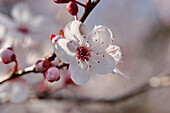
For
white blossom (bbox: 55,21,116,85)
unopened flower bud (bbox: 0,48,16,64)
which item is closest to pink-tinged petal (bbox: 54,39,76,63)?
white blossom (bbox: 55,21,116,85)

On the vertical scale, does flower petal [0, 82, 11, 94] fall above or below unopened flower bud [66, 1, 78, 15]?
below

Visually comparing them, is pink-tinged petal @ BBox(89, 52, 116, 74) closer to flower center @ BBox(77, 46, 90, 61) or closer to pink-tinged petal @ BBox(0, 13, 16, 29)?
flower center @ BBox(77, 46, 90, 61)

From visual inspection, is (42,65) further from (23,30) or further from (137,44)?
(137,44)

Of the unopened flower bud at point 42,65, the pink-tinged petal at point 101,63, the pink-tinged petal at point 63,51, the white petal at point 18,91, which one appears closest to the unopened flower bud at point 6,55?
the unopened flower bud at point 42,65

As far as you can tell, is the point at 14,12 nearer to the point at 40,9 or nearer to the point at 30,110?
the point at 30,110

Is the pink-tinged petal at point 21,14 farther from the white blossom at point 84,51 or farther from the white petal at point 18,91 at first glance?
the white blossom at point 84,51

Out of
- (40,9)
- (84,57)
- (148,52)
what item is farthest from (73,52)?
(40,9)
